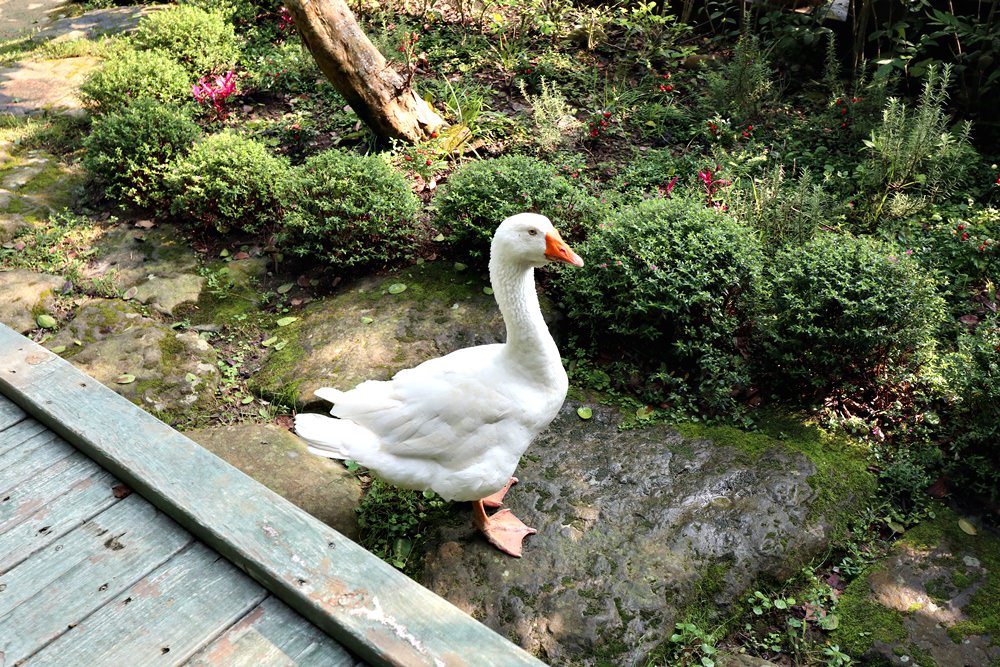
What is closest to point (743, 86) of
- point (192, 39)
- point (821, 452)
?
point (821, 452)

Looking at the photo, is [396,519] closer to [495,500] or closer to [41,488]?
[495,500]

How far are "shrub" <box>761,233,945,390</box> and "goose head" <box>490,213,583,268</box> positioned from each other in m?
1.57

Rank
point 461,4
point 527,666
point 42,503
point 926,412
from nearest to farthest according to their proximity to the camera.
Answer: point 527,666, point 42,503, point 926,412, point 461,4

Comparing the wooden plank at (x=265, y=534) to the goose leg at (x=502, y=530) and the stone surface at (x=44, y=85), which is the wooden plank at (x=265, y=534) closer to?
the goose leg at (x=502, y=530)

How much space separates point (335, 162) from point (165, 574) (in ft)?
11.6

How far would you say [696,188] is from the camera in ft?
17.7

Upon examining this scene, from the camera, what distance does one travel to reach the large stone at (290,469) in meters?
3.62

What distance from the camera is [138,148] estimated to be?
5.92m

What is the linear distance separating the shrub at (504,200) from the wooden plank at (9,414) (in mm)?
2734

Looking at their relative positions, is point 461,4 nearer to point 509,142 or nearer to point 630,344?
point 509,142

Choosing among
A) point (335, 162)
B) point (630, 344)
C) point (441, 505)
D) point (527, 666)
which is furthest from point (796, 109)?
point (527, 666)

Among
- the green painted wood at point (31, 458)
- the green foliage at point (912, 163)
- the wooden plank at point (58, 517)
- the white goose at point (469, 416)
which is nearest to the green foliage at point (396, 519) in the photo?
the white goose at point (469, 416)

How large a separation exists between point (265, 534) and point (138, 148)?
4728 mm

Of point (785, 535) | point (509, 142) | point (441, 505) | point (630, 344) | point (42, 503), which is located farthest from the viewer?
point (509, 142)
